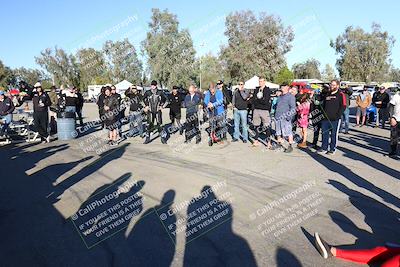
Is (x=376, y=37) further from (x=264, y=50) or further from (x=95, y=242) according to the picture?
(x=95, y=242)

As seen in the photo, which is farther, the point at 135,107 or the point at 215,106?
the point at 135,107

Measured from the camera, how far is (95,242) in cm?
427

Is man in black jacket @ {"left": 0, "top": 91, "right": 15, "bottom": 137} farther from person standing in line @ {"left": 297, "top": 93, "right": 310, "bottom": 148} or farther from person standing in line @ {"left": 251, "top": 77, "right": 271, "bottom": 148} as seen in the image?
person standing in line @ {"left": 297, "top": 93, "right": 310, "bottom": 148}

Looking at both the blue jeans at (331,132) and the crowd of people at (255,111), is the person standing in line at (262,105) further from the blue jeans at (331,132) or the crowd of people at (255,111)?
the blue jeans at (331,132)

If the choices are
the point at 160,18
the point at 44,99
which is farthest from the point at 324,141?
the point at 160,18

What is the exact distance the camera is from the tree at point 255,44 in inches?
1672

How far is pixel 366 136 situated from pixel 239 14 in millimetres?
33823

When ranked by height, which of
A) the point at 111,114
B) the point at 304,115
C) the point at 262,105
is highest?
the point at 111,114

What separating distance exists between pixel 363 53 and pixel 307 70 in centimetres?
2442

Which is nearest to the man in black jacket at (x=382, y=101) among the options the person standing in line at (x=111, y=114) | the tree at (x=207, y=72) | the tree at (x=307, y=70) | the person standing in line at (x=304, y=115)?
the person standing in line at (x=304, y=115)

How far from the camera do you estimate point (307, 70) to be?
296 feet

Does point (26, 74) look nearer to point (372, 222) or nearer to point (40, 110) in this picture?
point (40, 110)

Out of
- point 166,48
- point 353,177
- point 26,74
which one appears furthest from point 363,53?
point 26,74

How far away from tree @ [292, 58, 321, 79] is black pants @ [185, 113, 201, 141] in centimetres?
8458
